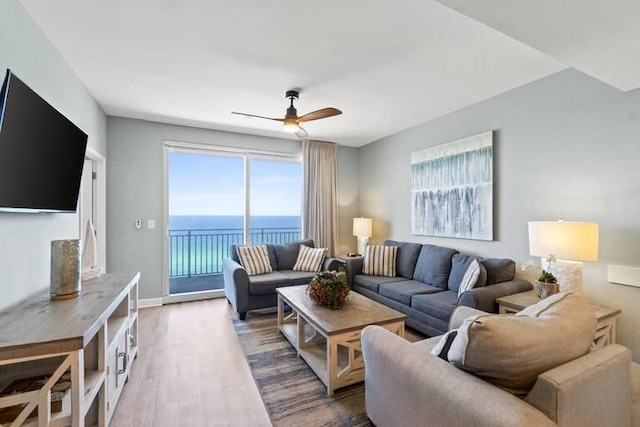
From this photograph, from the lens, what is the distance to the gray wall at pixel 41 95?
1596 mm

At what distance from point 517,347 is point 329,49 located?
2.21 metres

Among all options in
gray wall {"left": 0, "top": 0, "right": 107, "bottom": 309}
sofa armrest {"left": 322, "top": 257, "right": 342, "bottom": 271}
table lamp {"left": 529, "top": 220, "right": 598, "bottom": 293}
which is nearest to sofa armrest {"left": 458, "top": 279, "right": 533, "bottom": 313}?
table lamp {"left": 529, "top": 220, "right": 598, "bottom": 293}

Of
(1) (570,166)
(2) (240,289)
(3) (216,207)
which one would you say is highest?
(1) (570,166)

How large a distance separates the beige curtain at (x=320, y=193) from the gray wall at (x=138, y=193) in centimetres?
176

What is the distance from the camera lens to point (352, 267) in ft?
13.1

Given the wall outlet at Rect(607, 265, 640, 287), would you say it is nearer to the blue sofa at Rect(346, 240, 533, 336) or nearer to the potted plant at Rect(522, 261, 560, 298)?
the potted plant at Rect(522, 261, 560, 298)

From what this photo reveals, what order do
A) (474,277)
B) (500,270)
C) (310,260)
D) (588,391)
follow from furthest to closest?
(310,260) < (500,270) < (474,277) < (588,391)

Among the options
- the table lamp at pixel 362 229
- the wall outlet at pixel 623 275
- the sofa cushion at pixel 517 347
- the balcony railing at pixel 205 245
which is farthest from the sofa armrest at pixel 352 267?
the sofa cushion at pixel 517 347

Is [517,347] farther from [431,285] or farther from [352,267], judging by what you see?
[352,267]

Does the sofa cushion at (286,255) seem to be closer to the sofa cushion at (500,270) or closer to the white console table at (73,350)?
the white console table at (73,350)

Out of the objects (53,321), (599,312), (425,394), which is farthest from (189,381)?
(599,312)

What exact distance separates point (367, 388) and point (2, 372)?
1.98m

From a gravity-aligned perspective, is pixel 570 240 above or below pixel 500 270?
above

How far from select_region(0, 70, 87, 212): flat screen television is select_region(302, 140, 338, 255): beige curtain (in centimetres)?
318
